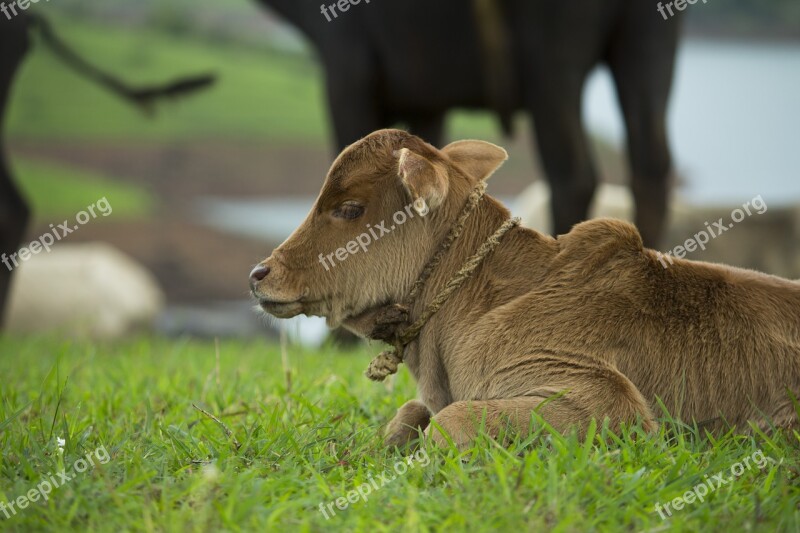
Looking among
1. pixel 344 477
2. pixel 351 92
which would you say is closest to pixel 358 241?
pixel 344 477

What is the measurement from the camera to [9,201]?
258 inches

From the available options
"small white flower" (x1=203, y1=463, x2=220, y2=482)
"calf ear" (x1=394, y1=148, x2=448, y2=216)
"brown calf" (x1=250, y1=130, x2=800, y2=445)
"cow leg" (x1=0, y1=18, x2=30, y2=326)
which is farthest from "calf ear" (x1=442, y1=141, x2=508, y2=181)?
"cow leg" (x1=0, y1=18, x2=30, y2=326)

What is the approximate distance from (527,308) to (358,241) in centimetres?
54

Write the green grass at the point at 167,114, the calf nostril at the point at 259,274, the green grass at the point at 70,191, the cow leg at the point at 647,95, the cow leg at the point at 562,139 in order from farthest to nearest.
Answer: the green grass at the point at 167,114
the green grass at the point at 70,191
the cow leg at the point at 647,95
the cow leg at the point at 562,139
the calf nostril at the point at 259,274

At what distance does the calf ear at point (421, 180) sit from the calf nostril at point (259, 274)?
19.2 inches

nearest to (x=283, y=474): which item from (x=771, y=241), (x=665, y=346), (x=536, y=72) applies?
(x=665, y=346)

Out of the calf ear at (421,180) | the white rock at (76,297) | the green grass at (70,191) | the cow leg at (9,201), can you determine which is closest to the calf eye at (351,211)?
the calf ear at (421,180)

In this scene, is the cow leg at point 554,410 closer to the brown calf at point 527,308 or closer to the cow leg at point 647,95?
the brown calf at point 527,308

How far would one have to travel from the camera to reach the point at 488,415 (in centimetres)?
306

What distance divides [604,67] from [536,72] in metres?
0.59

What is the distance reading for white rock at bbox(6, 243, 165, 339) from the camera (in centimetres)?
936

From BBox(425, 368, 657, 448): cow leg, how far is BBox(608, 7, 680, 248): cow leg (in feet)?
11.2

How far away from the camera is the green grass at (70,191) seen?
610 inches

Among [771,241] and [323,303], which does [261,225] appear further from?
[323,303]
